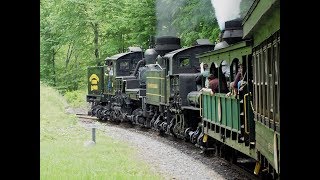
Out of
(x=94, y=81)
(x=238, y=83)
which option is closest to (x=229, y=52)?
(x=238, y=83)

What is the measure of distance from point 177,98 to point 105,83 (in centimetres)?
949

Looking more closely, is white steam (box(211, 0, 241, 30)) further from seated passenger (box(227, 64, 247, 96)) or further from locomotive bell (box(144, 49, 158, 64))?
seated passenger (box(227, 64, 247, 96))

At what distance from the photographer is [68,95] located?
68.0ft

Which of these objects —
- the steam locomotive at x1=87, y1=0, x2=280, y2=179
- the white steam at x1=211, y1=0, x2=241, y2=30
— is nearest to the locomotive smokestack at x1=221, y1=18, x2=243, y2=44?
the steam locomotive at x1=87, y1=0, x2=280, y2=179

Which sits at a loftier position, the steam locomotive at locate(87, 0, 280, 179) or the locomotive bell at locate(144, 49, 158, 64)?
the locomotive bell at locate(144, 49, 158, 64)

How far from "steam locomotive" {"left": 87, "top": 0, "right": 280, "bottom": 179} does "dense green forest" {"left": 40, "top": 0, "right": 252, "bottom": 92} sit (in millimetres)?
953

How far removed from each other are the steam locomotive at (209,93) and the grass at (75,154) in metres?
1.73

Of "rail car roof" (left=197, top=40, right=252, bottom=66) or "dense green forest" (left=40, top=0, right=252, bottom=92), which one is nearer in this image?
"rail car roof" (left=197, top=40, right=252, bottom=66)

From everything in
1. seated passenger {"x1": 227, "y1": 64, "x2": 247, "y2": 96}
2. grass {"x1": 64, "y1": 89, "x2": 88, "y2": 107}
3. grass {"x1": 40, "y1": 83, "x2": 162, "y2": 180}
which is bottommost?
grass {"x1": 40, "y1": 83, "x2": 162, "y2": 180}

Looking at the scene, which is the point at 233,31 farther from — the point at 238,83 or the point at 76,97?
the point at 76,97

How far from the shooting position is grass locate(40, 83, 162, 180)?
348 inches

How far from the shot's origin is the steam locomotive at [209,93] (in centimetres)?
599

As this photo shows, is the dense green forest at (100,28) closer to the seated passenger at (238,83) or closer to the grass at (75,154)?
the grass at (75,154)
